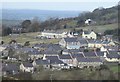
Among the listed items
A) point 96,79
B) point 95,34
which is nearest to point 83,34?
point 95,34

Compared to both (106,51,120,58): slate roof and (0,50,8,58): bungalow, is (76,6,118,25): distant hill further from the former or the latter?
(0,50,8,58): bungalow

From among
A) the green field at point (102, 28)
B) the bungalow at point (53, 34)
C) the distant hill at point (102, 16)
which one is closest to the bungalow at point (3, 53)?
the bungalow at point (53, 34)

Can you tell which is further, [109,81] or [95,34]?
[95,34]

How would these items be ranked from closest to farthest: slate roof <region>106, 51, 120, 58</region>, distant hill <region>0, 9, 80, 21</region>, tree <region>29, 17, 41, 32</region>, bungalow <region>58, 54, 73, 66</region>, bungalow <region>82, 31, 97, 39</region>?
bungalow <region>58, 54, 73, 66</region> < slate roof <region>106, 51, 120, 58</region> < bungalow <region>82, 31, 97, 39</region> < tree <region>29, 17, 41, 32</region> < distant hill <region>0, 9, 80, 21</region>

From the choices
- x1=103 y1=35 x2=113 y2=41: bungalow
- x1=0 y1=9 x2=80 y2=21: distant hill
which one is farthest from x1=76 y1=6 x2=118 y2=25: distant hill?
x1=0 y1=9 x2=80 y2=21: distant hill

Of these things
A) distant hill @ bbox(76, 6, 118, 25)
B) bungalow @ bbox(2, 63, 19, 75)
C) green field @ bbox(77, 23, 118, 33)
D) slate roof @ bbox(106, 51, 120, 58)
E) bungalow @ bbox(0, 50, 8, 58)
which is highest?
distant hill @ bbox(76, 6, 118, 25)

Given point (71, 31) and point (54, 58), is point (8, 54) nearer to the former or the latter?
point (54, 58)

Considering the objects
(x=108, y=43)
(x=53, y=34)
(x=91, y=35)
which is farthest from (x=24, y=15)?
(x=108, y=43)

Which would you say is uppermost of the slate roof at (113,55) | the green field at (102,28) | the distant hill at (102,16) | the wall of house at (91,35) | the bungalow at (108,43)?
the distant hill at (102,16)

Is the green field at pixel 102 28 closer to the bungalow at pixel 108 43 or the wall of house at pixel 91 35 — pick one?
the wall of house at pixel 91 35

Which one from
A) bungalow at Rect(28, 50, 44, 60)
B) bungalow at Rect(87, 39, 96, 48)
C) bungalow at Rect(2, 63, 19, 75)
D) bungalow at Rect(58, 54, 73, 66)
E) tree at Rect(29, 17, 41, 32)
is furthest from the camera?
tree at Rect(29, 17, 41, 32)

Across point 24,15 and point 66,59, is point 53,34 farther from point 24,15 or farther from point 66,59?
point 24,15
